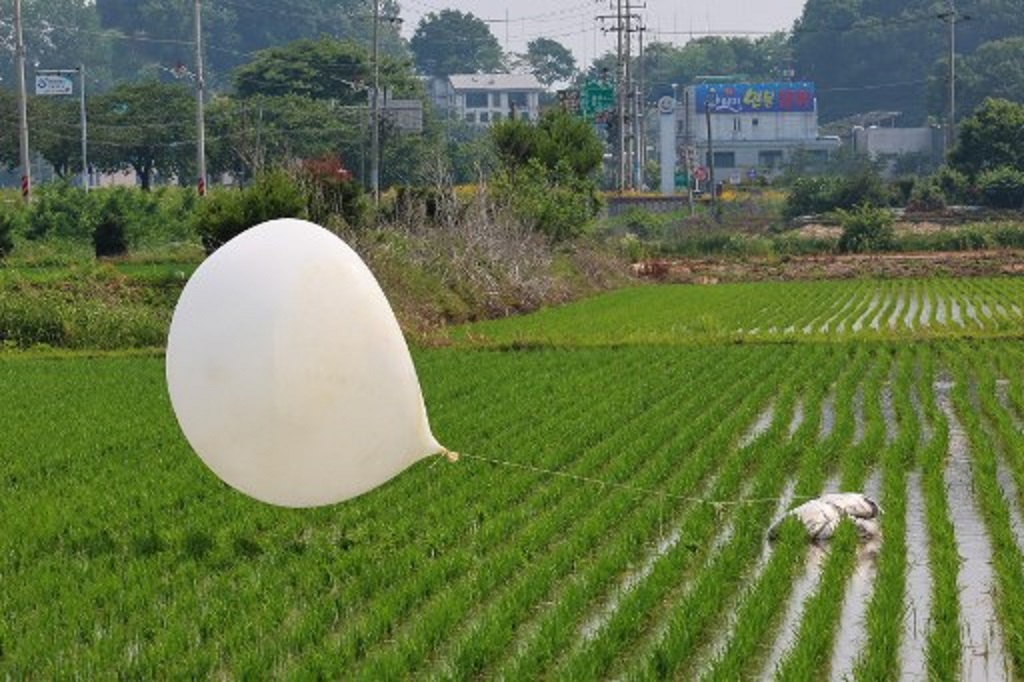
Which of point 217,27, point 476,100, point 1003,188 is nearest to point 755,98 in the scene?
point 476,100

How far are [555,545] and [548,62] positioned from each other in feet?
511

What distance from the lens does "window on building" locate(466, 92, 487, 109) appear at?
135625mm

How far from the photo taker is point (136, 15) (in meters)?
127

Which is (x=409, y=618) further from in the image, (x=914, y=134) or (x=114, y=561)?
(x=914, y=134)

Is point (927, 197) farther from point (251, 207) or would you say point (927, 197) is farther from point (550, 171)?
point (251, 207)

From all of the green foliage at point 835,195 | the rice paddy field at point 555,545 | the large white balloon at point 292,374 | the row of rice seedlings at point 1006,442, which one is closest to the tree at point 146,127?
the green foliage at point 835,195

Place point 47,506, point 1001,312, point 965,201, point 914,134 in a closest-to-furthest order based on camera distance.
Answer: point 47,506 → point 1001,312 → point 965,201 → point 914,134

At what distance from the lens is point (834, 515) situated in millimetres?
10523

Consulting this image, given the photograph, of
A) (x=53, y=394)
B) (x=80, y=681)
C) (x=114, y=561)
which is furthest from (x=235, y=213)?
(x=80, y=681)

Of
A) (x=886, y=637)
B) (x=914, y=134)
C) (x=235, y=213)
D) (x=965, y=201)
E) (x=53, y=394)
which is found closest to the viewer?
(x=886, y=637)

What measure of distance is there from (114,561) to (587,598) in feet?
8.69

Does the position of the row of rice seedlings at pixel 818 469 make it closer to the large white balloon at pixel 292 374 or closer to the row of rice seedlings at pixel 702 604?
the row of rice seedlings at pixel 702 604

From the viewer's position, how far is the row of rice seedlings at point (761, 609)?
7414 mm

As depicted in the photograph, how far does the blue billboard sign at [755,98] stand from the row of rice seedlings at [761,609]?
99585mm
